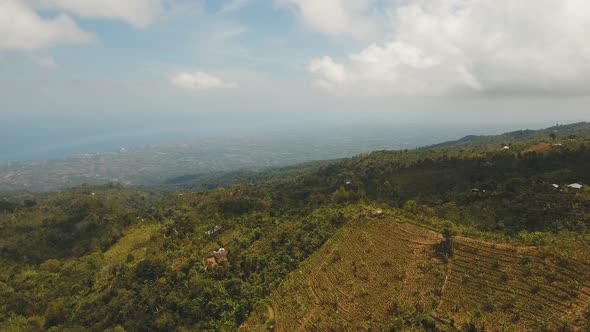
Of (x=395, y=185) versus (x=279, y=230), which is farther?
(x=395, y=185)

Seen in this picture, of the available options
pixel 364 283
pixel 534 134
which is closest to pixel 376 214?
pixel 364 283

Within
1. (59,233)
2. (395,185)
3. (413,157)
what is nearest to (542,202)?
(395,185)

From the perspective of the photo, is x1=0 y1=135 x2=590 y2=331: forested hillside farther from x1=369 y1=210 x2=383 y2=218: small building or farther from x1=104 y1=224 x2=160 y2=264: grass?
x1=369 y1=210 x2=383 y2=218: small building

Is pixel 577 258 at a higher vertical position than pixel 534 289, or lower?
higher

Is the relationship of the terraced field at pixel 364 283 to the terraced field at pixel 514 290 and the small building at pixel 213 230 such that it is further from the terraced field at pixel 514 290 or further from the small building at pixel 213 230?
the small building at pixel 213 230

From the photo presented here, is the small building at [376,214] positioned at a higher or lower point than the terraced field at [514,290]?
higher

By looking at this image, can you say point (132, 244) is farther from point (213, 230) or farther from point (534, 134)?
point (534, 134)

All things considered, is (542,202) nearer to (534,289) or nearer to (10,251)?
(534,289)

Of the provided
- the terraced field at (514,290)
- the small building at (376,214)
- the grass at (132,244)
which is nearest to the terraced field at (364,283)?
the terraced field at (514,290)

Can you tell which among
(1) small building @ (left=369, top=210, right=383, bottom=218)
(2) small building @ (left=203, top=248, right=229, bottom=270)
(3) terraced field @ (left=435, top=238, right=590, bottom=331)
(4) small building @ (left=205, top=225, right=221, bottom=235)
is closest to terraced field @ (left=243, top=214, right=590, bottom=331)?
(3) terraced field @ (left=435, top=238, right=590, bottom=331)
